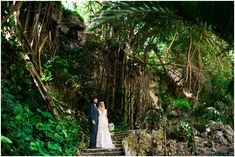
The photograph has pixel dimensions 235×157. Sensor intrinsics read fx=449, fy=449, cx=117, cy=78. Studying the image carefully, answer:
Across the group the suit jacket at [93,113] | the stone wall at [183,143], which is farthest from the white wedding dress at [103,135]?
the stone wall at [183,143]

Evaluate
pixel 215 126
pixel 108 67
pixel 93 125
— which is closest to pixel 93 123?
pixel 93 125

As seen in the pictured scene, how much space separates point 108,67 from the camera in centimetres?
1316

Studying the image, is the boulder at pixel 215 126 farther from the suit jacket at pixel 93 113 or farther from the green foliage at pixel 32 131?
the green foliage at pixel 32 131

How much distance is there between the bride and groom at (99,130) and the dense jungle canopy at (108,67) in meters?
0.35

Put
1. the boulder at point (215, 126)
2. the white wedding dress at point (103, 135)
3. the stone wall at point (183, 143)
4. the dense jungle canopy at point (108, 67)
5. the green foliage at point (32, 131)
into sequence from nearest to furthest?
the dense jungle canopy at point (108, 67) < the green foliage at point (32, 131) < the white wedding dress at point (103, 135) < the stone wall at point (183, 143) < the boulder at point (215, 126)

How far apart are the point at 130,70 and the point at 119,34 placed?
2.11 metres

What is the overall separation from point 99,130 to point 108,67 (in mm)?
3137

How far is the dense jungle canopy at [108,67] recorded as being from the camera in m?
6.33

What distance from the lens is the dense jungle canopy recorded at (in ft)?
20.8

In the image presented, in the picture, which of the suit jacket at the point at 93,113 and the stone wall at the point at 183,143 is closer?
the suit jacket at the point at 93,113

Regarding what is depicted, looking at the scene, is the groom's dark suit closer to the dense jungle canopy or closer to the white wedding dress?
the white wedding dress

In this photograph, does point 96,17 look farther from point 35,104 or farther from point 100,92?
point 100,92

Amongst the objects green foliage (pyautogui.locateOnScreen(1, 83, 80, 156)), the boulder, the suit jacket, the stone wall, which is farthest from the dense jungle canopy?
the suit jacket

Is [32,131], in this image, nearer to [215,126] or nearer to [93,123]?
[93,123]
